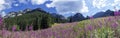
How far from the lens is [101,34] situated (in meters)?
6.91

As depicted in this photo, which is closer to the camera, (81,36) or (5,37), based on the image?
(5,37)

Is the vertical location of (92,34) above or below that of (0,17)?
below

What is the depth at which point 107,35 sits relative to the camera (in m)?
6.68

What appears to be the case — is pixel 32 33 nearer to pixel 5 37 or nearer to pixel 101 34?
pixel 5 37

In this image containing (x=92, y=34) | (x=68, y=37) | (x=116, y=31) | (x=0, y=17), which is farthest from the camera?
(x=68, y=37)

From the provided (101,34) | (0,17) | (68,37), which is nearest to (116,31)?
(101,34)

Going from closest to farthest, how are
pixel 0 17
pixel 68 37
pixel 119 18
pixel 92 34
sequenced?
pixel 0 17, pixel 92 34, pixel 68 37, pixel 119 18

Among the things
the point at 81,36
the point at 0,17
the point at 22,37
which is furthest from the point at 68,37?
the point at 0,17

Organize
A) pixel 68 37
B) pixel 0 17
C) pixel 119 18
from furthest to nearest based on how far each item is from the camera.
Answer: pixel 119 18, pixel 68 37, pixel 0 17

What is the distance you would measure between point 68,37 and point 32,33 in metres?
0.88

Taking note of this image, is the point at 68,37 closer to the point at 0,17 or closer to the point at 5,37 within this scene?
the point at 5,37

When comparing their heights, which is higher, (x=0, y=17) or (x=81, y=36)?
(x=0, y=17)

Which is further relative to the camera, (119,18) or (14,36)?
(119,18)

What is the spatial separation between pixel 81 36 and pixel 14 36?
1.51 meters
